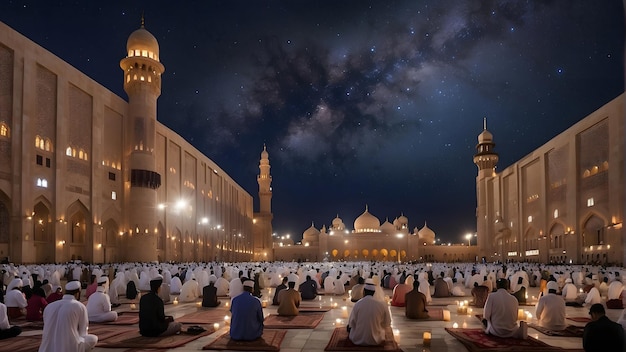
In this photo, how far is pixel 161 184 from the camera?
38.8 m

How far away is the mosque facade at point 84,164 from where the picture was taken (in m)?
25.2

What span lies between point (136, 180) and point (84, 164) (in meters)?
3.75

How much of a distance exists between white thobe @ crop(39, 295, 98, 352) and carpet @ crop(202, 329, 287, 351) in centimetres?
177

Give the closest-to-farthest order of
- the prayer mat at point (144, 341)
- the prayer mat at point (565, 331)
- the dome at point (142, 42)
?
the prayer mat at point (144, 341) < the prayer mat at point (565, 331) < the dome at point (142, 42)

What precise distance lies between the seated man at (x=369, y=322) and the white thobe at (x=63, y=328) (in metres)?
3.24

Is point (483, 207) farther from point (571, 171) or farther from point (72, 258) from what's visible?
point (72, 258)

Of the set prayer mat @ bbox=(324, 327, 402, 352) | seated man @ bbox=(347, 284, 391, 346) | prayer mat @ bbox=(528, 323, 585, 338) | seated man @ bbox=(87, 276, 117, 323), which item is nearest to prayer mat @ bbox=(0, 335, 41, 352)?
seated man @ bbox=(87, 276, 117, 323)

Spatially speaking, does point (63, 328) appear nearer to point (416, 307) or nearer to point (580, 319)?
point (416, 307)

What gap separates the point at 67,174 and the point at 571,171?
30.1 meters

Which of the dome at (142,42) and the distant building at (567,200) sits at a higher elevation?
the dome at (142,42)

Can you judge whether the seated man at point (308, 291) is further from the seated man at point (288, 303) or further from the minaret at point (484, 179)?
the minaret at point (484, 179)

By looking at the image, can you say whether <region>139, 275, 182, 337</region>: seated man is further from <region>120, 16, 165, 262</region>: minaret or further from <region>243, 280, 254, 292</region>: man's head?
<region>120, 16, 165, 262</region>: minaret

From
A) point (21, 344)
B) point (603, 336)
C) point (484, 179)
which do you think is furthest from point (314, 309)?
point (484, 179)

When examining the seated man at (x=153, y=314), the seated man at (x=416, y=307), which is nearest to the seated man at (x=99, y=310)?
the seated man at (x=153, y=314)
